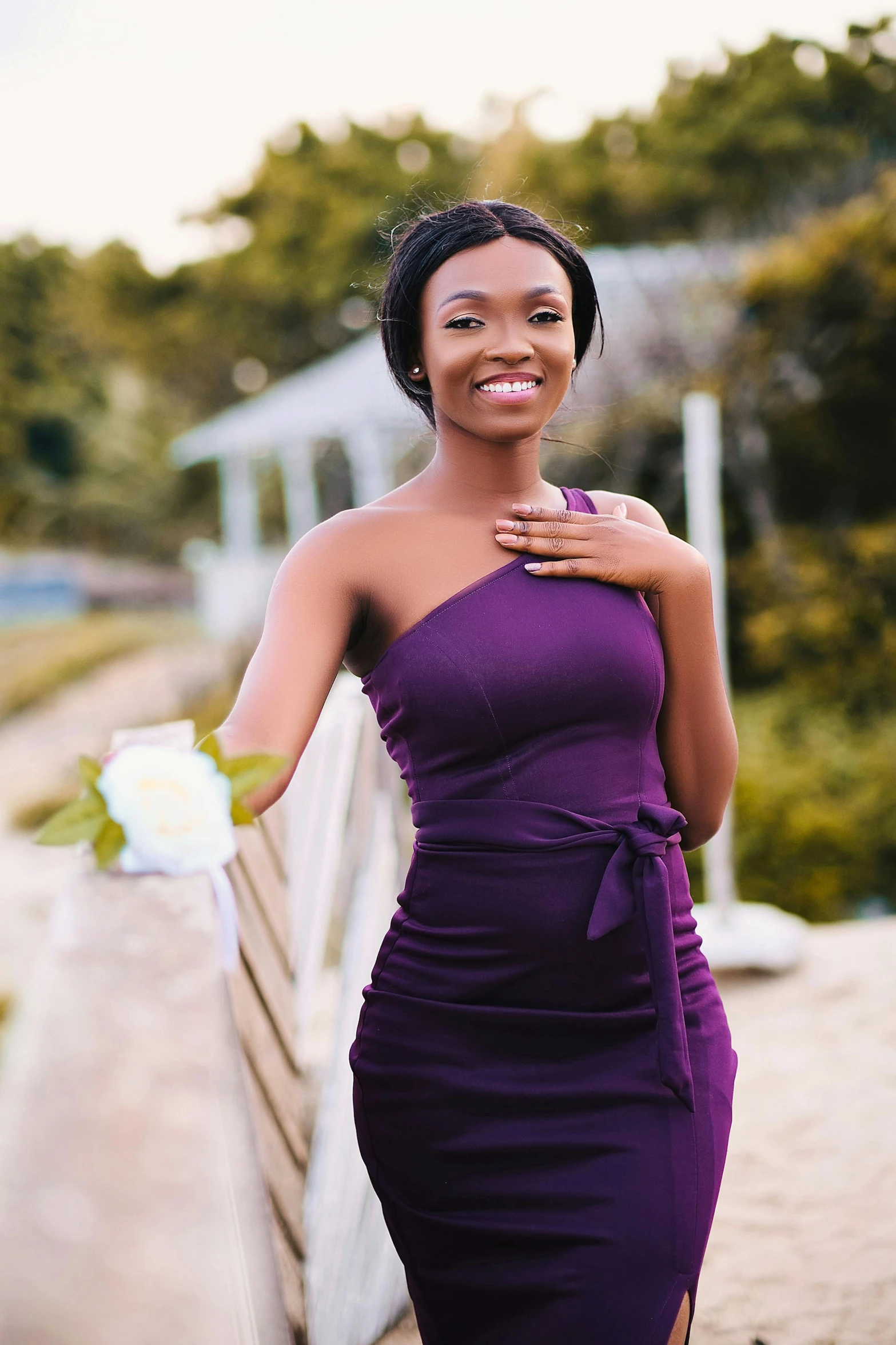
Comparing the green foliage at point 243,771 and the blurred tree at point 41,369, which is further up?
the blurred tree at point 41,369

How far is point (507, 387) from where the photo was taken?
5.81 feet

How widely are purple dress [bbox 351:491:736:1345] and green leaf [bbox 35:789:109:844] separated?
0.59m

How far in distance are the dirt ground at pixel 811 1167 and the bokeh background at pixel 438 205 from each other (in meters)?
2.01

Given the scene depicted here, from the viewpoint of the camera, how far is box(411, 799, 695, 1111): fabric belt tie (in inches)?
62.2

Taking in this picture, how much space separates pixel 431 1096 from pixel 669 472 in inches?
451

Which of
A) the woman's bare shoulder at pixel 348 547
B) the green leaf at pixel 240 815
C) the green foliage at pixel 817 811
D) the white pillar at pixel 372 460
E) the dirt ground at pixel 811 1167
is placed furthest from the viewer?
the white pillar at pixel 372 460

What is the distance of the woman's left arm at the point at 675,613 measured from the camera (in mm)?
1732

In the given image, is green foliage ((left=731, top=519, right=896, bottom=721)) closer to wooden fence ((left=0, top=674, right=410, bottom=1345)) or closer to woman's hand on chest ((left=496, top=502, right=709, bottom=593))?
woman's hand on chest ((left=496, top=502, right=709, bottom=593))

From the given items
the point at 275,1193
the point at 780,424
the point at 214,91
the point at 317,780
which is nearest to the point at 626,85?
the point at 780,424

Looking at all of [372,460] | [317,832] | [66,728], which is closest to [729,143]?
[372,460]

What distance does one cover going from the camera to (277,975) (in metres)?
2.42

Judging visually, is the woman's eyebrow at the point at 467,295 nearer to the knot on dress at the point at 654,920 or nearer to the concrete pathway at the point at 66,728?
the knot on dress at the point at 654,920

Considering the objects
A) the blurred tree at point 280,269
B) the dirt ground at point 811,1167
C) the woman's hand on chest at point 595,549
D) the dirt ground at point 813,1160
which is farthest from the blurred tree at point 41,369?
the woman's hand on chest at point 595,549

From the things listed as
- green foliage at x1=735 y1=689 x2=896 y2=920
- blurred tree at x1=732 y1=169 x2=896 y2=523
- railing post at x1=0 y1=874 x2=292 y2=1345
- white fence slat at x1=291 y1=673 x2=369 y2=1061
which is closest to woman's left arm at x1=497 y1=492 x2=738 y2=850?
railing post at x1=0 y1=874 x2=292 y2=1345
